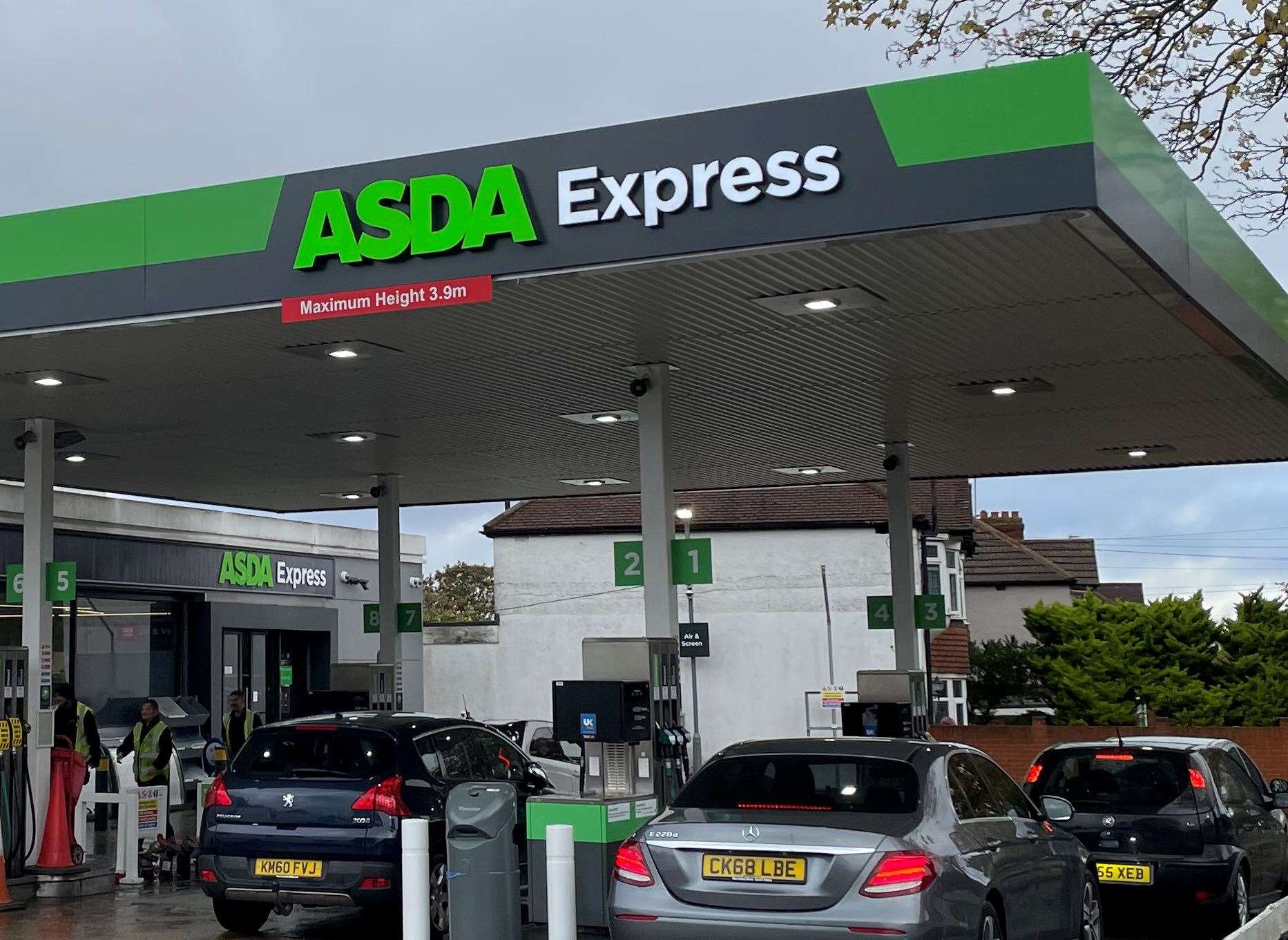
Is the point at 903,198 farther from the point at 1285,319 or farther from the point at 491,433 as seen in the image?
the point at 491,433

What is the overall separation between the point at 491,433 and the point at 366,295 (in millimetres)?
7052

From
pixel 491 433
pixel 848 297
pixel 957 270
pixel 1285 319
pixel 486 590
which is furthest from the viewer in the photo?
pixel 486 590

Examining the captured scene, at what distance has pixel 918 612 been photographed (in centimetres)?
2014

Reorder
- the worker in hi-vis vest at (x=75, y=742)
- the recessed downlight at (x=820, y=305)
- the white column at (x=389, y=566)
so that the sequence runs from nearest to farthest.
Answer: the recessed downlight at (x=820, y=305) < the worker in hi-vis vest at (x=75, y=742) < the white column at (x=389, y=566)

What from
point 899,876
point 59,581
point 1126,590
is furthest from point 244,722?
point 1126,590

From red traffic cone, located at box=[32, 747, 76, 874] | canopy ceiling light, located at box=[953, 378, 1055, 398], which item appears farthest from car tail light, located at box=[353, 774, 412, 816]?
canopy ceiling light, located at box=[953, 378, 1055, 398]

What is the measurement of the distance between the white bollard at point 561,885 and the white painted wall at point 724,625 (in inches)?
1267

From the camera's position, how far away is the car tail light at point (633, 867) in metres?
8.17

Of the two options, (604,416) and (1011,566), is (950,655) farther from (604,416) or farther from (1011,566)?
(604,416)

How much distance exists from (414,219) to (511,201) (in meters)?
0.68

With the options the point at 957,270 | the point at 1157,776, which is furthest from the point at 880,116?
the point at 1157,776

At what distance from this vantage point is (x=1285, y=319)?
15430 millimetres

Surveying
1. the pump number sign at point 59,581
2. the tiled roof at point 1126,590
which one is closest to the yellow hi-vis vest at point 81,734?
the pump number sign at point 59,581

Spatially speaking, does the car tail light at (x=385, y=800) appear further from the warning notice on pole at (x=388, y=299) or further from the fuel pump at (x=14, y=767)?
the fuel pump at (x=14, y=767)
